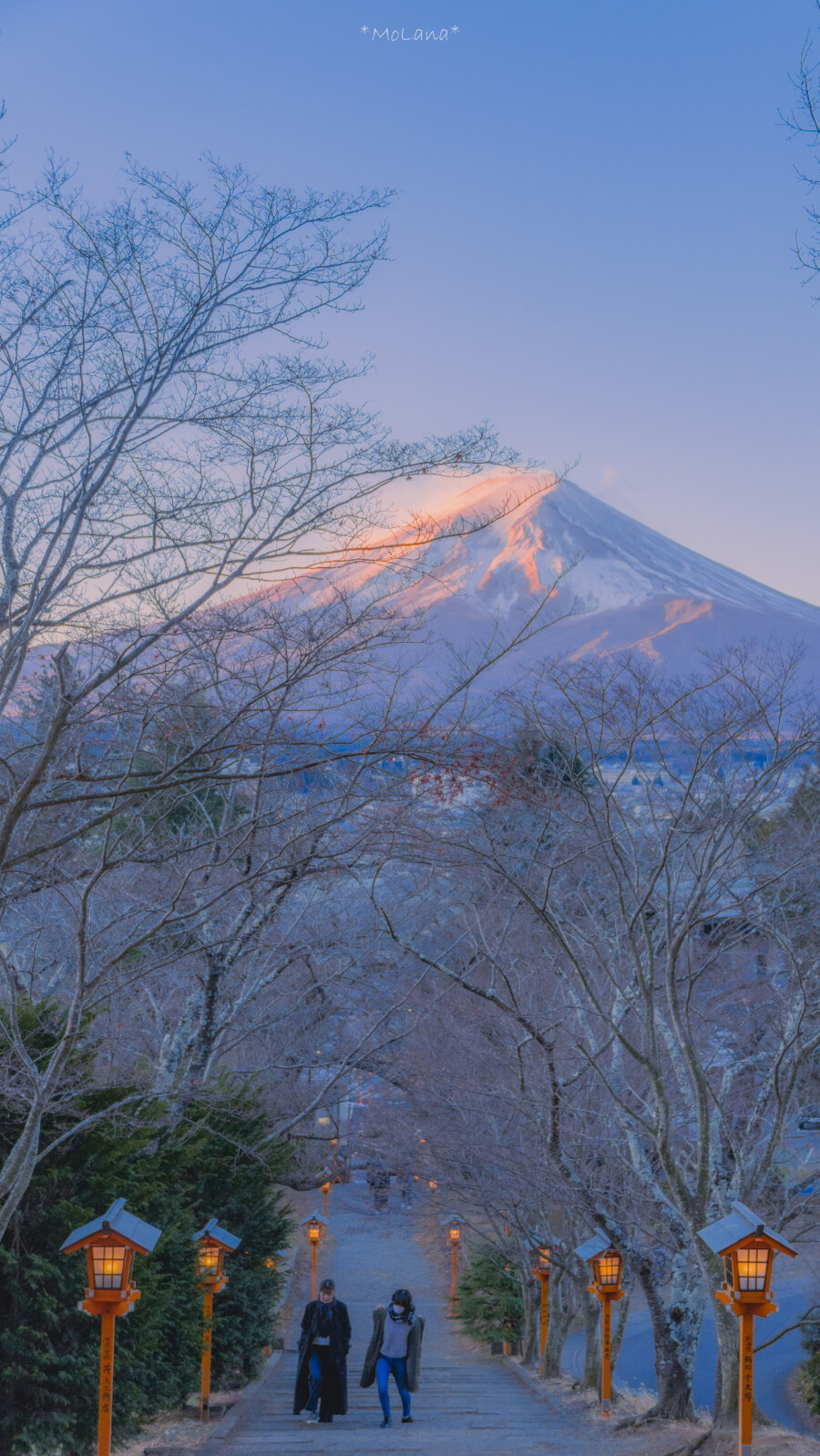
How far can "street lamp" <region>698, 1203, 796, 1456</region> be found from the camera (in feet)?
22.0

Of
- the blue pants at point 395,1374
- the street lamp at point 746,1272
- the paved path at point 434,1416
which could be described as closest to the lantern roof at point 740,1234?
the street lamp at point 746,1272

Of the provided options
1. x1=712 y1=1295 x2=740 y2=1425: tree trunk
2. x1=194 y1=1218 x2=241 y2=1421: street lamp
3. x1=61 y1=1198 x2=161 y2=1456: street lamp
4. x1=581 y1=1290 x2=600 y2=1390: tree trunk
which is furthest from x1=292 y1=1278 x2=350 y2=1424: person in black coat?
x1=581 y1=1290 x2=600 y2=1390: tree trunk

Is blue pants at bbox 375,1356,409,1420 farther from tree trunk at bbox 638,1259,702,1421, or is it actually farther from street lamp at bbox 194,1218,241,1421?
tree trunk at bbox 638,1259,702,1421

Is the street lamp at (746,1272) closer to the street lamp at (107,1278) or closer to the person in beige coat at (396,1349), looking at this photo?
the street lamp at (107,1278)

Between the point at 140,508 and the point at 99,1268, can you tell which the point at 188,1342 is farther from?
the point at 140,508

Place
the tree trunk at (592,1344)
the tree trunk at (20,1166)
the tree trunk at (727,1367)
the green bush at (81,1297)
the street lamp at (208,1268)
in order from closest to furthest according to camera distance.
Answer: the tree trunk at (20,1166) < the green bush at (81,1297) < the tree trunk at (727,1367) < the street lamp at (208,1268) < the tree trunk at (592,1344)

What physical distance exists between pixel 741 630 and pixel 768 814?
2613 cm

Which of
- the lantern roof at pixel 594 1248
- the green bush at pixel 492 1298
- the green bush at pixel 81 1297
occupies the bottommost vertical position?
the green bush at pixel 492 1298

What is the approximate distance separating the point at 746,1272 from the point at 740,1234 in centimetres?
25

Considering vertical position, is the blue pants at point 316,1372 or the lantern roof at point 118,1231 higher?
the lantern roof at point 118,1231

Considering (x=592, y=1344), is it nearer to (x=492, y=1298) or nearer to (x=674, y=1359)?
(x=674, y=1359)

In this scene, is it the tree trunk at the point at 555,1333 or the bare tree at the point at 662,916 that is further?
the tree trunk at the point at 555,1333

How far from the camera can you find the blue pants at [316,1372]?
10.0m

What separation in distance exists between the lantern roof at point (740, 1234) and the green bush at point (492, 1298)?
11914 millimetres
